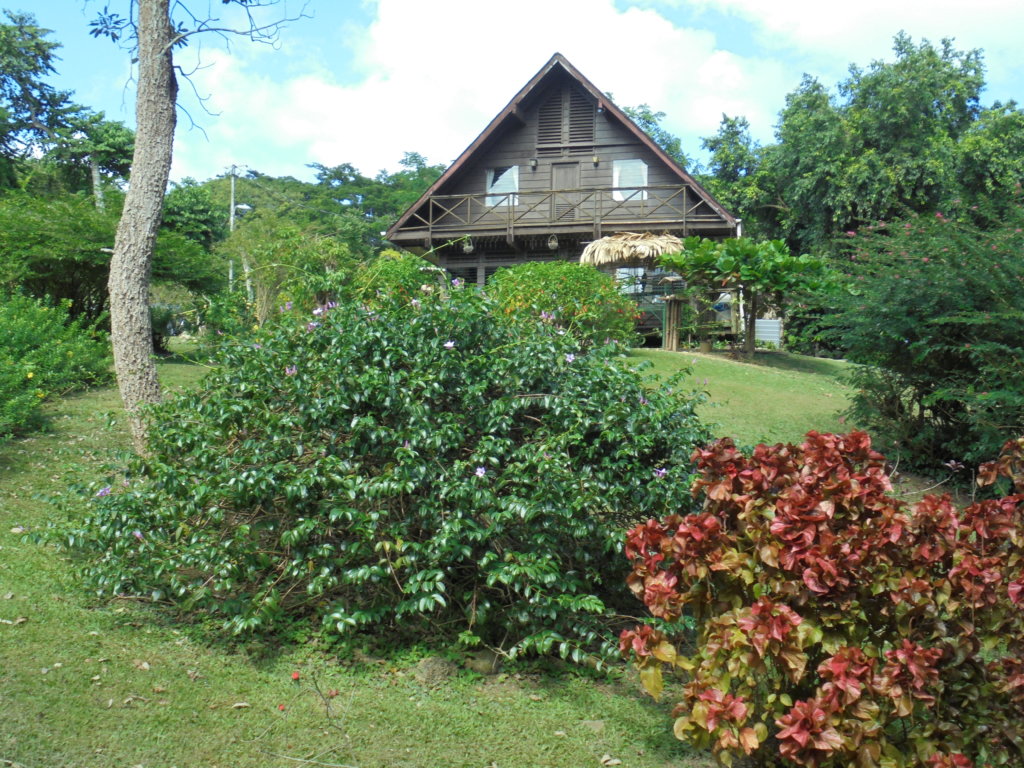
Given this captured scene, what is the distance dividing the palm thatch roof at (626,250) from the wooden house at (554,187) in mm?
2183

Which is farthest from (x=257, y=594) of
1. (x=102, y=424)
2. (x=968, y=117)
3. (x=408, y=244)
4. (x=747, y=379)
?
(x=968, y=117)

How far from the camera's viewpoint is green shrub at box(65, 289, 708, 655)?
4422 mm

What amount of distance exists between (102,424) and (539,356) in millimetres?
5832

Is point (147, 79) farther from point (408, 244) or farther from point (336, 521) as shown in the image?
point (408, 244)

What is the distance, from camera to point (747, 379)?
14.7m

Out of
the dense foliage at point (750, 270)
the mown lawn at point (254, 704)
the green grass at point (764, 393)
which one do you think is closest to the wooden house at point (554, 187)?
the dense foliage at point (750, 270)

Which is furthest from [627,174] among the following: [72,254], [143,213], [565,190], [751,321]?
[143,213]

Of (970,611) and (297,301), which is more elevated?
(297,301)

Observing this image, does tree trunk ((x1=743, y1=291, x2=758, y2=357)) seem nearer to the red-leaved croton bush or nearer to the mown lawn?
the mown lawn

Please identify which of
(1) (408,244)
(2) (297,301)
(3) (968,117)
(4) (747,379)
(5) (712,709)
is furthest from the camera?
(3) (968,117)

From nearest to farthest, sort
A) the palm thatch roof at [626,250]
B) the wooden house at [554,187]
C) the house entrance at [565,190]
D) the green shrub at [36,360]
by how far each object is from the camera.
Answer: the green shrub at [36,360]
the palm thatch roof at [626,250]
the wooden house at [554,187]
the house entrance at [565,190]

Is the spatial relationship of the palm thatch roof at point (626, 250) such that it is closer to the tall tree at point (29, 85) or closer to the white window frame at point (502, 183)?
the white window frame at point (502, 183)

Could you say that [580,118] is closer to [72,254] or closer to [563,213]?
[563,213]

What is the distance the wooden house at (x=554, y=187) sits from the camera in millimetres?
22750
